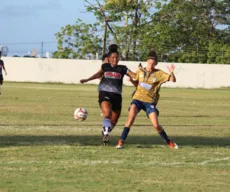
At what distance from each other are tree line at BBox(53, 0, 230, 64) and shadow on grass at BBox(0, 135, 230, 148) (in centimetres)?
4344

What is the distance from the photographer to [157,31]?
60.4 metres

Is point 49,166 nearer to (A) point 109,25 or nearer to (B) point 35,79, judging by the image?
(B) point 35,79

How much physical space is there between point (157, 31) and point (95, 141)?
47281 mm

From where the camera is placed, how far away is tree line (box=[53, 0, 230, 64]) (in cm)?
5959

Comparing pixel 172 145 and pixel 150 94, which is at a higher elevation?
pixel 150 94

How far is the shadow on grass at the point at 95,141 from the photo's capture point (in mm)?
13125

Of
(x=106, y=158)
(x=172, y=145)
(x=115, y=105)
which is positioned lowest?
(x=172, y=145)

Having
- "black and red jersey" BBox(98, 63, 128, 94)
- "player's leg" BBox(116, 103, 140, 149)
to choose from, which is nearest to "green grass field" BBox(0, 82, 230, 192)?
"player's leg" BBox(116, 103, 140, 149)

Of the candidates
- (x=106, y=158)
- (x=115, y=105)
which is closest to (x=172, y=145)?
(x=115, y=105)

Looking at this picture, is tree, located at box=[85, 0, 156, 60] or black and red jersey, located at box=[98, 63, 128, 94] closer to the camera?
black and red jersey, located at box=[98, 63, 128, 94]

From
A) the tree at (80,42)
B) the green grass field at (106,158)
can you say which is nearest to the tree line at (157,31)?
the tree at (80,42)

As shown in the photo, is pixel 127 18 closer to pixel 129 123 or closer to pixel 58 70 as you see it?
pixel 58 70

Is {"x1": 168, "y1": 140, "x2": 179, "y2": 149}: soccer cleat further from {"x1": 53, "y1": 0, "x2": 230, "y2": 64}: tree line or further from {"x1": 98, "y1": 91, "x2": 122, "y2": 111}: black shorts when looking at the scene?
{"x1": 53, "y1": 0, "x2": 230, "y2": 64}: tree line

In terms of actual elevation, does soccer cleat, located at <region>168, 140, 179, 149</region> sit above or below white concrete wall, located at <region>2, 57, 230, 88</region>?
above
